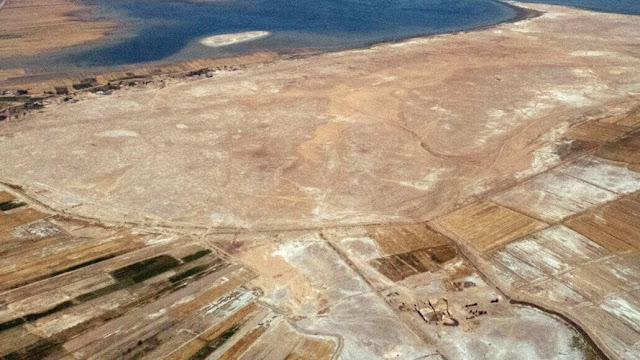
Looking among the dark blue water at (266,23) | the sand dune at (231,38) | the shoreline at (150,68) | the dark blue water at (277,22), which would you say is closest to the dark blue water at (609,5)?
the dark blue water at (266,23)

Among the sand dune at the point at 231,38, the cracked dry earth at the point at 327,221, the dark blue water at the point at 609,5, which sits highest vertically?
the sand dune at the point at 231,38

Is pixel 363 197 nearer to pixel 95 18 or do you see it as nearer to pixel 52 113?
pixel 52 113

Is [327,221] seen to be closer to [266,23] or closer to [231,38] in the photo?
[231,38]

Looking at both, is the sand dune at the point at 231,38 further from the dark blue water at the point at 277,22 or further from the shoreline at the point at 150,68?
the shoreline at the point at 150,68

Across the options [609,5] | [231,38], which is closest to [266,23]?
[231,38]

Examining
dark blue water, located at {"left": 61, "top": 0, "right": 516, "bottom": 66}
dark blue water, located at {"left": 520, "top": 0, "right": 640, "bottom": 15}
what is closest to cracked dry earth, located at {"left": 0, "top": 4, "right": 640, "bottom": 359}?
dark blue water, located at {"left": 61, "top": 0, "right": 516, "bottom": 66}

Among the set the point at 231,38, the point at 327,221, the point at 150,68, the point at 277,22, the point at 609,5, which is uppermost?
the point at 277,22

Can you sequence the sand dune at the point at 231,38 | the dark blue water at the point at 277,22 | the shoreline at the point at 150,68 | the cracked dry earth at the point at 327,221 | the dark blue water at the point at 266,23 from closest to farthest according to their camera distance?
the cracked dry earth at the point at 327,221 < the shoreline at the point at 150,68 < the dark blue water at the point at 266,23 < the dark blue water at the point at 277,22 < the sand dune at the point at 231,38
